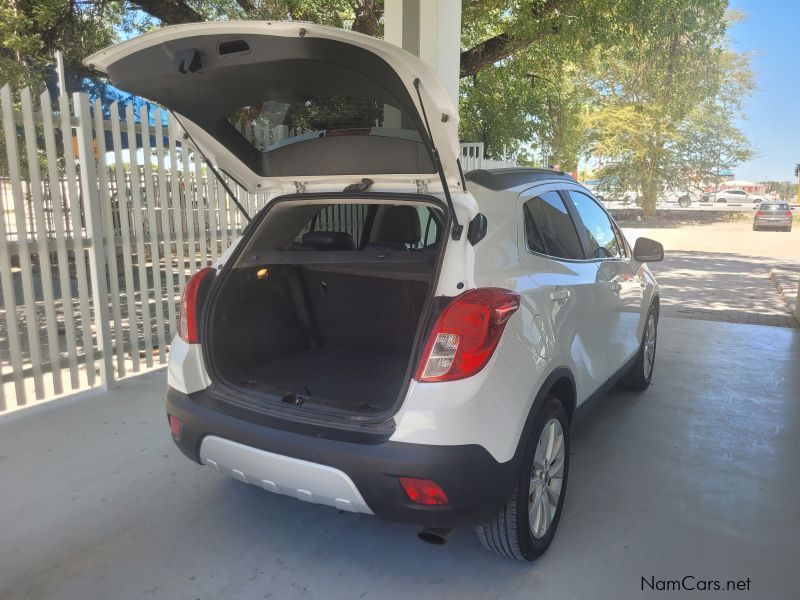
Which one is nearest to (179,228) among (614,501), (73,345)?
(73,345)

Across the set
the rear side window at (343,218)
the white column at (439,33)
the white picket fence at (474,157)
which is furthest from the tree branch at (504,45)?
the rear side window at (343,218)

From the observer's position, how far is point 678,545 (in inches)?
106

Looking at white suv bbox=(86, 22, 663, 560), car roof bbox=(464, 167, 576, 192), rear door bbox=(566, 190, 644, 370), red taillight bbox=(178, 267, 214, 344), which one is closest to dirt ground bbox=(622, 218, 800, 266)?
rear door bbox=(566, 190, 644, 370)

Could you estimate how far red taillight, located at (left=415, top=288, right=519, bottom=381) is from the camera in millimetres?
2162

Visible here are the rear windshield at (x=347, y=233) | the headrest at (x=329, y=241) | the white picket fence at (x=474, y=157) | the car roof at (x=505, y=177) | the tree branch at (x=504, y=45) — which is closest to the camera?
the car roof at (x=505, y=177)

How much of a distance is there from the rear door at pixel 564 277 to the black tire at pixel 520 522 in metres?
0.40

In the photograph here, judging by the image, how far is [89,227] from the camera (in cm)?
453

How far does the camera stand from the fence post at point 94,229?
14.4 ft

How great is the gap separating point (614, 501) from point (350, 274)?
1837mm

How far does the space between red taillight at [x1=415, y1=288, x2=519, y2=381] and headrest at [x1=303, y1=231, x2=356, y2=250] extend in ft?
3.75

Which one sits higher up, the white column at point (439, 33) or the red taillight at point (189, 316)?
the white column at point (439, 33)

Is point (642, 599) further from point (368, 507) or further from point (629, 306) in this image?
point (629, 306)

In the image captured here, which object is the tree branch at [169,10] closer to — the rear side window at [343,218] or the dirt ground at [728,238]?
the rear side window at [343,218]

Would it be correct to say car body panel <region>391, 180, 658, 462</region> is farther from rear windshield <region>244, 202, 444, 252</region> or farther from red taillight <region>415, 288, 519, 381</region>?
rear windshield <region>244, 202, 444, 252</region>
